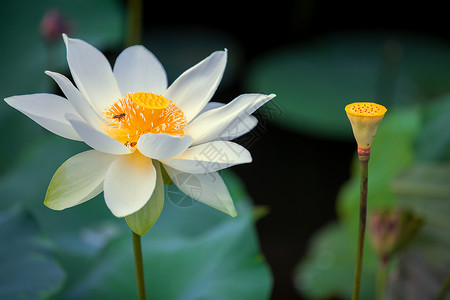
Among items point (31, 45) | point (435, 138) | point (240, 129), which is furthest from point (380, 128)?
point (31, 45)

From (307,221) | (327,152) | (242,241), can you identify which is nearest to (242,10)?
(327,152)

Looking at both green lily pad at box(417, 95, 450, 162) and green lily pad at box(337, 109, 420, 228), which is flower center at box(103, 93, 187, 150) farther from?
green lily pad at box(337, 109, 420, 228)

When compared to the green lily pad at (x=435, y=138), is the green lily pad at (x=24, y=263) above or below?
below

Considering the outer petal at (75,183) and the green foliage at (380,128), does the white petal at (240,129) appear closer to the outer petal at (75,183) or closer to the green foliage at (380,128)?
the outer petal at (75,183)

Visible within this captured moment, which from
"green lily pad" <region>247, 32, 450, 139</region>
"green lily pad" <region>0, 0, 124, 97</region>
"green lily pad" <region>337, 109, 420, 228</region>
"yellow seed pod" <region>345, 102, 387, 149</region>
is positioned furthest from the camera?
"green lily pad" <region>247, 32, 450, 139</region>

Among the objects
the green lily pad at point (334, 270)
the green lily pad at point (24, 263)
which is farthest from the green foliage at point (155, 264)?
the green lily pad at point (334, 270)

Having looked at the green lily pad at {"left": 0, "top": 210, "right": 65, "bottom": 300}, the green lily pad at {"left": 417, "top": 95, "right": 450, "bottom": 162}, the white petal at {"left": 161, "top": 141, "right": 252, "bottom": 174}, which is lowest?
the green lily pad at {"left": 0, "top": 210, "right": 65, "bottom": 300}

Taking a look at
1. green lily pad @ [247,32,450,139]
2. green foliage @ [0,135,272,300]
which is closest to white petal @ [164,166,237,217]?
green foliage @ [0,135,272,300]
